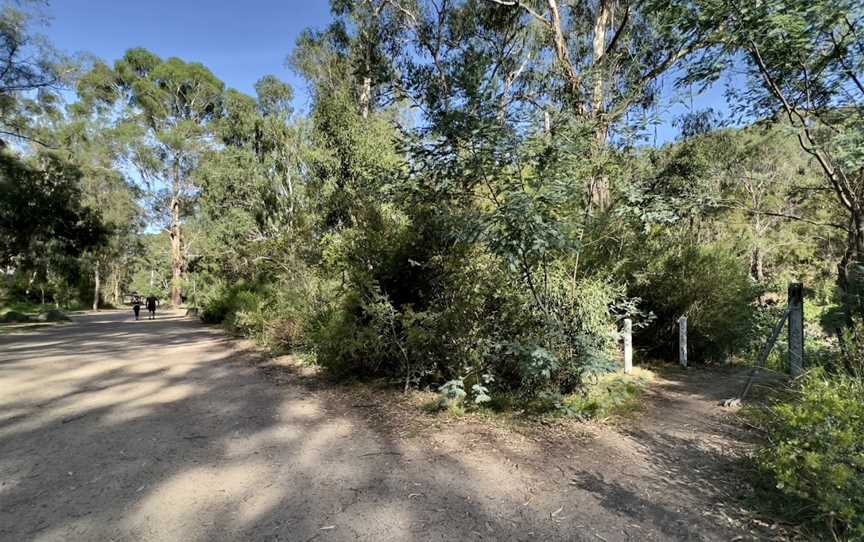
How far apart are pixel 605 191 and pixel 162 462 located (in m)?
6.94

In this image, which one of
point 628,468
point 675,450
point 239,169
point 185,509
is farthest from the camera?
point 239,169

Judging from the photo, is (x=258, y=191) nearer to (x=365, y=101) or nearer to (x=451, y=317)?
(x=365, y=101)

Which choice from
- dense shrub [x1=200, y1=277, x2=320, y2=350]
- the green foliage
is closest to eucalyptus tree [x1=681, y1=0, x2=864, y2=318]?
the green foliage

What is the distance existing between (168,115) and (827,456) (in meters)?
37.4

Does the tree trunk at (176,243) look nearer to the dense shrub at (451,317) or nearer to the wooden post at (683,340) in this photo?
the dense shrub at (451,317)

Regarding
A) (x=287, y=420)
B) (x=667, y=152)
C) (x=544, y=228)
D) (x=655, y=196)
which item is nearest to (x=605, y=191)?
(x=655, y=196)

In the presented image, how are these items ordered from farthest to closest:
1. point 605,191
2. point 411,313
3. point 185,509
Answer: point 605,191
point 411,313
point 185,509

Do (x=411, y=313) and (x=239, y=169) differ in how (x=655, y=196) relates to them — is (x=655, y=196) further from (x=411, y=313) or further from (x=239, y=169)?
(x=239, y=169)

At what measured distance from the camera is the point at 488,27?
1283 cm

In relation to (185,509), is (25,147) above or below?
above

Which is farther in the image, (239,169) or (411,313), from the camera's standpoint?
(239,169)

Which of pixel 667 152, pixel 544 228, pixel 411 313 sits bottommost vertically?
pixel 411 313

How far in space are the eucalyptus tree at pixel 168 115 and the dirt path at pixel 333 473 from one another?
96.1 ft

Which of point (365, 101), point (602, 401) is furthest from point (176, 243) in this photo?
point (602, 401)
